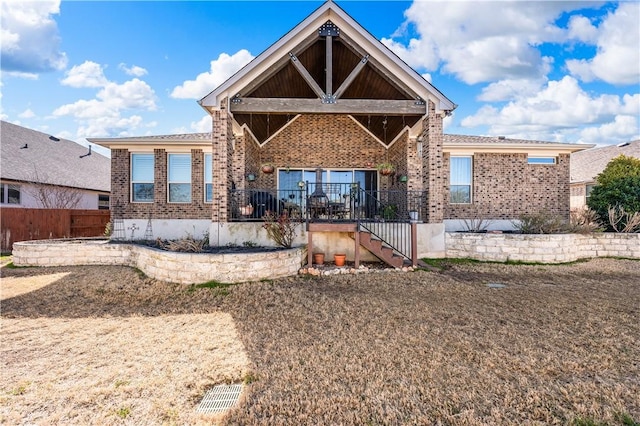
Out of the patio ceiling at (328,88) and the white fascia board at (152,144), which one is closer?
the patio ceiling at (328,88)

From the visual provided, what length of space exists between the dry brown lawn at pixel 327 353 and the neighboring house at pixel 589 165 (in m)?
14.5

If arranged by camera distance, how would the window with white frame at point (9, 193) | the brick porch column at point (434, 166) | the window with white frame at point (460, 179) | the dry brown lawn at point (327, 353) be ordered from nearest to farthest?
the dry brown lawn at point (327, 353), the brick porch column at point (434, 166), the window with white frame at point (460, 179), the window with white frame at point (9, 193)

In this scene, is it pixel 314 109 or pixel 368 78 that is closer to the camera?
pixel 314 109

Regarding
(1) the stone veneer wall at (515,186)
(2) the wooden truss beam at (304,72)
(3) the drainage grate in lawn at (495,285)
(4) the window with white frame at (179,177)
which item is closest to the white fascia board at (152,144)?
(4) the window with white frame at (179,177)

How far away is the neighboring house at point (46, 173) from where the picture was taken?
13.8m

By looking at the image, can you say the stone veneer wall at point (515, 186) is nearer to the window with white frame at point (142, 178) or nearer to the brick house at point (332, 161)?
the brick house at point (332, 161)

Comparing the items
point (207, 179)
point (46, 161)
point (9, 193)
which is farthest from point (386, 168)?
point (46, 161)

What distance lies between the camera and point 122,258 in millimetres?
8156

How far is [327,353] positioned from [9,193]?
17.2 m

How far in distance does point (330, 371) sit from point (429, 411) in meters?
0.95

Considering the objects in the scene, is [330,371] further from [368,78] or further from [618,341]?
[368,78]

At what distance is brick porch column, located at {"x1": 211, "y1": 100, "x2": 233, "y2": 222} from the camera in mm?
7988

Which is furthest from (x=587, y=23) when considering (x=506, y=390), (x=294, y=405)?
(x=294, y=405)

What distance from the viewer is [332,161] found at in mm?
12008
